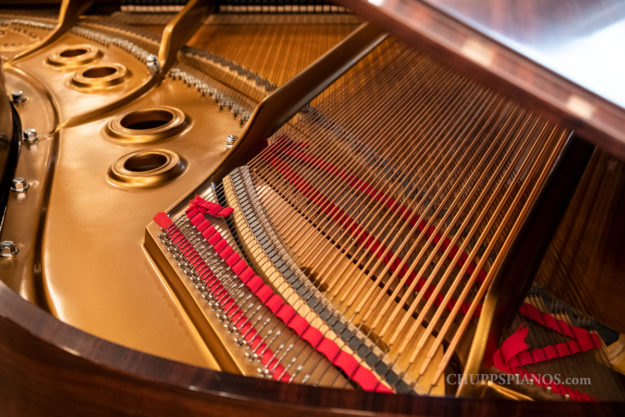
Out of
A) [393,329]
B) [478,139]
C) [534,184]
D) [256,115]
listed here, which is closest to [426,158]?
[478,139]

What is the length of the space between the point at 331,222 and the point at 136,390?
89cm

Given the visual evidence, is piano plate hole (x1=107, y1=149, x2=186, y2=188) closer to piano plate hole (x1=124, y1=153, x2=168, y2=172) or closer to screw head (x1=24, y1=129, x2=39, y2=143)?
piano plate hole (x1=124, y1=153, x2=168, y2=172)

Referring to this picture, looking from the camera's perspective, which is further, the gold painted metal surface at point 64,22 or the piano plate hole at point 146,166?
the gold painted metal surface at point 64,22

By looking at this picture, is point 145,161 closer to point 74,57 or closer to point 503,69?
point 74,57

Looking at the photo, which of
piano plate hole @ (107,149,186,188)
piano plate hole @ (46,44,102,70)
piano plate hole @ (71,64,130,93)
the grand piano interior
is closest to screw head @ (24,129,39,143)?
the grand piano interior

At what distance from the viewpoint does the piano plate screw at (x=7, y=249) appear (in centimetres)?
161

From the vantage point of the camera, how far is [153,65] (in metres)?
2.73

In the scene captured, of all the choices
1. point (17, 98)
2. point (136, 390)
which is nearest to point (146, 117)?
point (17, 98)

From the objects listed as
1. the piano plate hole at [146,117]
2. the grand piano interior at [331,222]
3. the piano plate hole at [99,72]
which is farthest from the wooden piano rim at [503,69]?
the piano plate hole at [99,72]

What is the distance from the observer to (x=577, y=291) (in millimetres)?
1688

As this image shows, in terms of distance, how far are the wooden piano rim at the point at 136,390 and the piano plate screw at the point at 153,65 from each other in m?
1.77

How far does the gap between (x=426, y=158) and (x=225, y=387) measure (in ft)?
4.21

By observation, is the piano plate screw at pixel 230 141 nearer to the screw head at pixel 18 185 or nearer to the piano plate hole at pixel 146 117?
the piano plate hole at pixel 146 117

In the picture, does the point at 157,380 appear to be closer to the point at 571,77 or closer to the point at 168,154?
the point at 571,77
